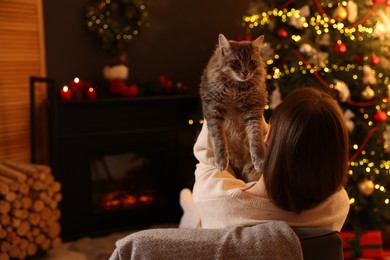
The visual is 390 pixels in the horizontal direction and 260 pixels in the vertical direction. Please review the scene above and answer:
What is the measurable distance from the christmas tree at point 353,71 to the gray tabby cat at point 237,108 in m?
1.33

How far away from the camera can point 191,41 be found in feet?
14.0

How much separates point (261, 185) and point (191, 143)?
8.87 feet

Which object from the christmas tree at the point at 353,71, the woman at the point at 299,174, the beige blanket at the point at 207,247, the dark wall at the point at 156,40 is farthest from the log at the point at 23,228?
the beige blanket at the point at 207,247

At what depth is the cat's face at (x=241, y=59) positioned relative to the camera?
182 cm

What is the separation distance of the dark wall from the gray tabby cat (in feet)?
7.03

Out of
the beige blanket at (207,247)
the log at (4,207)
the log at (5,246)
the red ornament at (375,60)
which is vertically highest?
the red ornament at (375,60)

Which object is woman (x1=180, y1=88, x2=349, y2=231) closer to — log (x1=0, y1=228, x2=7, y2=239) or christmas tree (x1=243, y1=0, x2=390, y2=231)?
christmas tree (x1=243, y1=0, x2=390, y2=231)

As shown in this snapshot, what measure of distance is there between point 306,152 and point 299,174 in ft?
0.20

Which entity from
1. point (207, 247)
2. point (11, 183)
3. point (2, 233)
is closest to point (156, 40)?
point (11, 183)

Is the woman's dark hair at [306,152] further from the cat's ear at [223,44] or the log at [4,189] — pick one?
the log at [4,189]

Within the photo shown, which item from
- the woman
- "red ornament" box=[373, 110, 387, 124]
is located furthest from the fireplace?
the woman

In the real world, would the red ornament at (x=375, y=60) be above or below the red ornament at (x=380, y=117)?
above

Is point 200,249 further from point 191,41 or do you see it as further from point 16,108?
point 191,41

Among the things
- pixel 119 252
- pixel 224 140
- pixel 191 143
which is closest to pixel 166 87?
pixel 191 143
